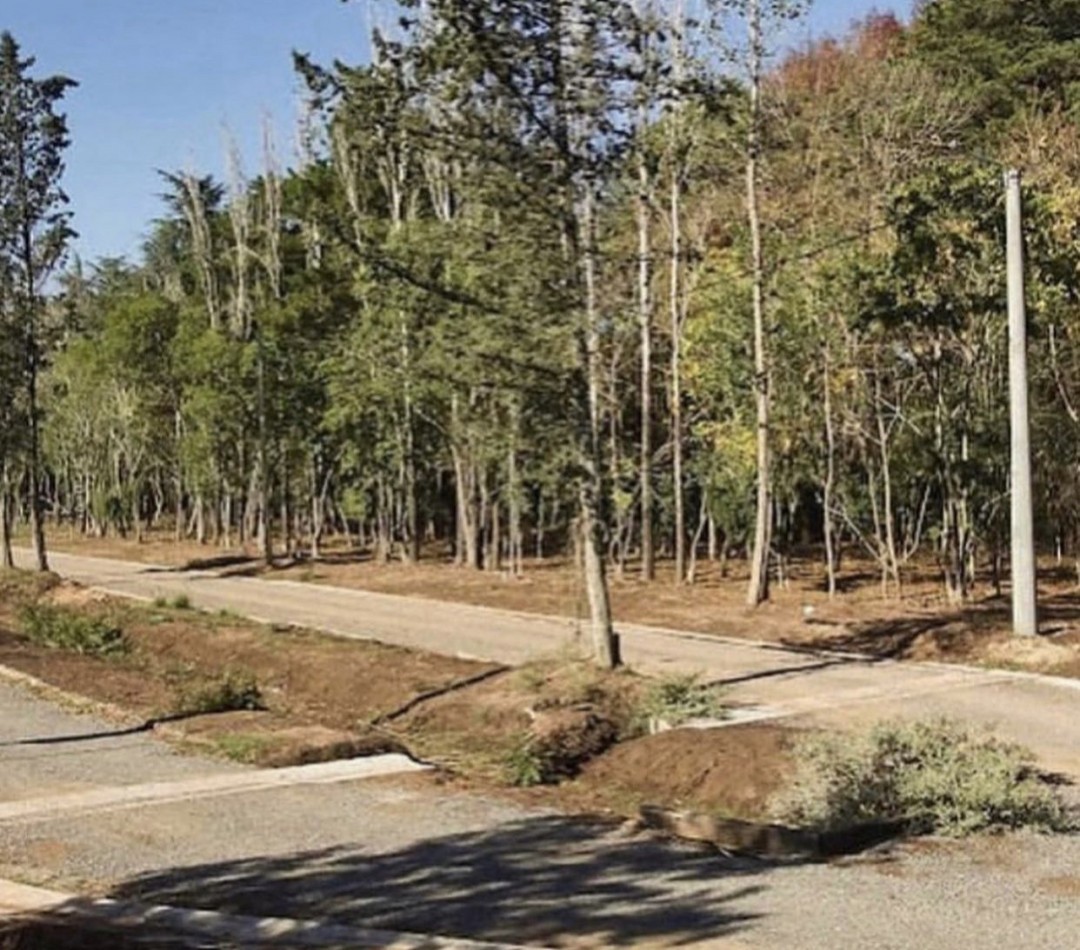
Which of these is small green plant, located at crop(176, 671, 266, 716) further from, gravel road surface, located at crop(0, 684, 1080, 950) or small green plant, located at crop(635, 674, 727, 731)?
small green plant, located at crop(635, 674, 727, 731)

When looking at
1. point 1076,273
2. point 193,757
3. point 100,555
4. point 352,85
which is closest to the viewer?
point 193,757

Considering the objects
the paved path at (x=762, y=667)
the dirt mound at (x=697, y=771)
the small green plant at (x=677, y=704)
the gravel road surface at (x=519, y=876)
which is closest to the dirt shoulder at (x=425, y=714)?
the dirt mound at (x=697, y=771)

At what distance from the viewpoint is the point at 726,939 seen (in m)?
6.58

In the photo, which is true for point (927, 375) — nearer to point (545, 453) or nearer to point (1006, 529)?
point (1006, 529)

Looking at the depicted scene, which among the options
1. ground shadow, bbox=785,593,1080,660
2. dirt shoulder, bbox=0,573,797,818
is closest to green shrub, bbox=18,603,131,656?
dirt shoulder, bbox=0,573,797,818

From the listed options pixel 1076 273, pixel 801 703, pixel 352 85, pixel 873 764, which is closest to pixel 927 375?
pixel 1076 273

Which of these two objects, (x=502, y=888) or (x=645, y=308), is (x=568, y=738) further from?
(x=645, y=308)

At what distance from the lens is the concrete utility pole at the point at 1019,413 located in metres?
16.0

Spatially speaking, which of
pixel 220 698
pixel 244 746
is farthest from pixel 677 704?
pixel 220 698

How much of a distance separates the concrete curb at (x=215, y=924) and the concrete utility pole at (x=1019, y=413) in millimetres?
10966

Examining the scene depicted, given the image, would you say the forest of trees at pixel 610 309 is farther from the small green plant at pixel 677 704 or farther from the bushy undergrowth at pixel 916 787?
the bushy undergrowth at pixel 916 787

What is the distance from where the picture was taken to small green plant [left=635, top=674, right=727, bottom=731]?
41.1ft

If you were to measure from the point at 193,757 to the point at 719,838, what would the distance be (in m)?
4.69

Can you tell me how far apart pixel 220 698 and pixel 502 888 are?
6367 millimetres
